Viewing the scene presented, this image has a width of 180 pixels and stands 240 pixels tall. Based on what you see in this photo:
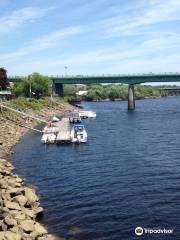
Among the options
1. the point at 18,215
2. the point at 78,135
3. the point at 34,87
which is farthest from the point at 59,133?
the point at 34,87

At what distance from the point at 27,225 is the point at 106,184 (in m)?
17.4

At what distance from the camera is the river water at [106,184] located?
3984 cm

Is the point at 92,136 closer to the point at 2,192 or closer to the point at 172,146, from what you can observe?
the point at 172,146

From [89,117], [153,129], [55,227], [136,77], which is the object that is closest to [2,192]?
[55,227]

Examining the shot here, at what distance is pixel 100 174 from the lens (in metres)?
58.2

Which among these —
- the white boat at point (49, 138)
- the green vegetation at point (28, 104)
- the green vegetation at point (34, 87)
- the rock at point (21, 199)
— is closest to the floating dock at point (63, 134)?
the white boat at point (49, 138)

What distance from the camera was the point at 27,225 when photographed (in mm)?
37062

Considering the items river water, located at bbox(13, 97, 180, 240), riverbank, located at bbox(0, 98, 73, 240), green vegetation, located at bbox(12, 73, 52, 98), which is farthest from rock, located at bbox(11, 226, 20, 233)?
green vegetation, located at bbox(12, 73, 52, 98)

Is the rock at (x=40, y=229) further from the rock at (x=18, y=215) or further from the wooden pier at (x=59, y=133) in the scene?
the wooden pier at (x=59, y=133)

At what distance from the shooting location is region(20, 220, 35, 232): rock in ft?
120

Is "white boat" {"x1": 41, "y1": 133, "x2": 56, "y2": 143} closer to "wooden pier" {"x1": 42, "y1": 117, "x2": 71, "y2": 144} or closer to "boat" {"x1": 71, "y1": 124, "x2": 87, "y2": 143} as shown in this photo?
"wooden pier" {"x1": 42, "y1": 117, "x2": 71, "y2": 144}

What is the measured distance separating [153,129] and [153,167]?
50.7 meters

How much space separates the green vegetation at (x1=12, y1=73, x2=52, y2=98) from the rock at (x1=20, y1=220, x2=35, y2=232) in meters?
149

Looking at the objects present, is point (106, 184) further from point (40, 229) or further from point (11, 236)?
point (11, 236)
